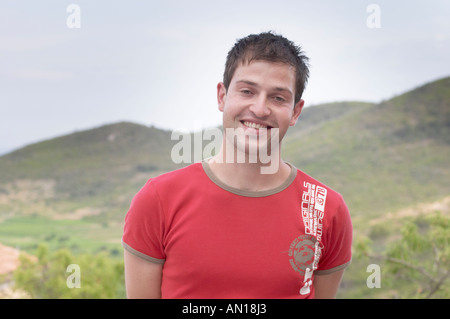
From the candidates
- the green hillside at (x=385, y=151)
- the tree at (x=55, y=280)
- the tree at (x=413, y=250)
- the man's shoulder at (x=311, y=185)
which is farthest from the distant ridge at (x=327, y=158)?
the man's shoulder at (x=311, y=185)

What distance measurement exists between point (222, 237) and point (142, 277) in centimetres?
32

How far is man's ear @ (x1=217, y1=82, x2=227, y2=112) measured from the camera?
169cm

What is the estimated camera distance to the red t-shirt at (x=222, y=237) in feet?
5.00

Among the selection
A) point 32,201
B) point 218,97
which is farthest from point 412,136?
point 218,97

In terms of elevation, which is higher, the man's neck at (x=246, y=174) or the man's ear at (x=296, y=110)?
the man's ear at (x=296, y=110)

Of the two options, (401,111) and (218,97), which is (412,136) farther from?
(218,97)

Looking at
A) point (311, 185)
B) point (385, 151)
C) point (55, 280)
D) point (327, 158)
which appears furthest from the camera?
point (385, 151)

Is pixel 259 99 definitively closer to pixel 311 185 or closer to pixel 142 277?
pixel 311 185

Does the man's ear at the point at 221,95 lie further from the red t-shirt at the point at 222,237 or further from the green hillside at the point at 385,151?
the green hillside at the point at 385,151

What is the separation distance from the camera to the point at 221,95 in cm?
171

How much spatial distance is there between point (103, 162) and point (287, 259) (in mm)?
40317

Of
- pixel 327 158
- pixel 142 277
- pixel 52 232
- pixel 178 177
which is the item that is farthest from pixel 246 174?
pixel 52 232

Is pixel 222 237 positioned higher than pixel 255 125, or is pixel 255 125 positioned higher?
pixel 255 125
